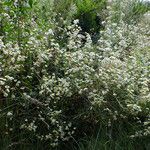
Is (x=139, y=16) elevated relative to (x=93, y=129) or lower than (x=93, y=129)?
elevated

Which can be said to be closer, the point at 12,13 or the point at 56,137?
the point at 56,137

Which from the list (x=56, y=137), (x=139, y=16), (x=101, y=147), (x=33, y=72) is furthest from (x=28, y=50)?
(x=139, y=16)

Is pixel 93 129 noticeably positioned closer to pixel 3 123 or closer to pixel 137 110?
pixel 137 110

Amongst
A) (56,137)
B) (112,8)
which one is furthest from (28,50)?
Result: (112,8)

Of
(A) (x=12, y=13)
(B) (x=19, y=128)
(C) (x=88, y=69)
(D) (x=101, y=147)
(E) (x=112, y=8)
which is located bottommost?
(D) (x=101, y=147)

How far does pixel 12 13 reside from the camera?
5.01 m

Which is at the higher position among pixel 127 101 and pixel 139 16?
pixel 139 16

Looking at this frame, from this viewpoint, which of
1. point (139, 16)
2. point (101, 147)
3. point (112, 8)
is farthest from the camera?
point (139, 16)

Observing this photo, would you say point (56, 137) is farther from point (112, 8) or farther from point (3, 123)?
point (112, 8)

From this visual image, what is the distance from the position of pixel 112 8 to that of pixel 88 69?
4.22 meters

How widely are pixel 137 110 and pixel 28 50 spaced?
3.80 ft

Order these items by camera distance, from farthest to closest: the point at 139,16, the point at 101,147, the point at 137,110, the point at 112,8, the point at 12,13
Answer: the point at 139,16
the point at 112,8
the point at 12,13
the point at 137,110
the point at 101,147

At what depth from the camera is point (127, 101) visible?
4457mm

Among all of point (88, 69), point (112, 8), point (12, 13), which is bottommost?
point (88, 69)
